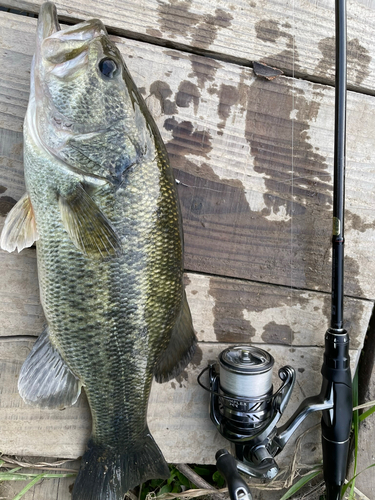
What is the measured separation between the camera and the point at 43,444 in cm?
159

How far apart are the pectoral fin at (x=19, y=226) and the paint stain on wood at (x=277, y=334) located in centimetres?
105

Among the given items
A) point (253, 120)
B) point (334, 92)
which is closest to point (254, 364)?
point (253, 120)

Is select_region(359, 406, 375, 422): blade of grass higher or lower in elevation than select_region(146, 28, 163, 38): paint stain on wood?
lower

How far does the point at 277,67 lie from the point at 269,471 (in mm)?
1635

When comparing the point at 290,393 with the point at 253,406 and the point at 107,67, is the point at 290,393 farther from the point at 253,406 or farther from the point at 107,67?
the point at 107,67

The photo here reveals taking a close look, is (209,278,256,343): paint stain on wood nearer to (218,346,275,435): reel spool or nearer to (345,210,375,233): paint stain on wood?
(218,346,275,435): reel spool

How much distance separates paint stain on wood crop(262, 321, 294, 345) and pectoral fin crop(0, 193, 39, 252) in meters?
1.05

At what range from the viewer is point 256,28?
5.37 feet

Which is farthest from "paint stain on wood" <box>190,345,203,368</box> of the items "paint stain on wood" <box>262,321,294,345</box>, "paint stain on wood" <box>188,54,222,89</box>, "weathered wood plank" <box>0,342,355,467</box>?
"paint stain on wood" <box>188,54,222,89</box>

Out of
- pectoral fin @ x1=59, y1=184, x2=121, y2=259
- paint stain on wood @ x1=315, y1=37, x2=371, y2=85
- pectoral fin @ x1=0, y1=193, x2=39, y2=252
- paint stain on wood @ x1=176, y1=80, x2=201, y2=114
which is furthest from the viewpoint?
paint stain on wood @ x1=315, y1=37, x2=371, y2=85

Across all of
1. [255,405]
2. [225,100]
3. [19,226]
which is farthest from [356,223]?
[19,226]

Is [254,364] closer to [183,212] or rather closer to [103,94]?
[183,212]

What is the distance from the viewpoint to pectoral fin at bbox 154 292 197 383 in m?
1.47

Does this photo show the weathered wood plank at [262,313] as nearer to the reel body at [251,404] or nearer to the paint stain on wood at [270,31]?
the reel body at [251,404]
